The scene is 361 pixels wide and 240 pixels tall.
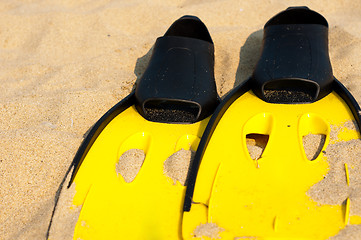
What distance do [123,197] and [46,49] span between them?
1306 millimetres

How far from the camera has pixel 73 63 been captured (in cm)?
210

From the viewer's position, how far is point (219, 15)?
7.97 feet

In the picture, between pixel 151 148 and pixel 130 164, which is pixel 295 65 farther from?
pixel 130 164

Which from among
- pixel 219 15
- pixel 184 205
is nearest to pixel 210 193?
pixel 184 205

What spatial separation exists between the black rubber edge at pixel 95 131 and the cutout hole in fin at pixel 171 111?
0.09 m

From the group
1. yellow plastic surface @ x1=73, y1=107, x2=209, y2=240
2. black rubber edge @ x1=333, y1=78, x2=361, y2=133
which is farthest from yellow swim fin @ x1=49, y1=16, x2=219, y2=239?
black rubber edge @ x1=333, y1=78, x2=361, y2=133

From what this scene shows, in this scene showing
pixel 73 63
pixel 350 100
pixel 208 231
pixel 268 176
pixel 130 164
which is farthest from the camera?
pixel 73 63

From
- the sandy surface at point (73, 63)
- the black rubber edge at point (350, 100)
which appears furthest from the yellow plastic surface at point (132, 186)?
the black rubber edge at point (350, 100)

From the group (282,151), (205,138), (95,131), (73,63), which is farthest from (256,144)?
(73,63)

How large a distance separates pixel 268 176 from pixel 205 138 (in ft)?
0.89

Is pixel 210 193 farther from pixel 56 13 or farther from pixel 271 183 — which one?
pixel 56 13

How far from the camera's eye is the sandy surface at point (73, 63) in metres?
1.43

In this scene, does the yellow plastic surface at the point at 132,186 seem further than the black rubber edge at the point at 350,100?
No

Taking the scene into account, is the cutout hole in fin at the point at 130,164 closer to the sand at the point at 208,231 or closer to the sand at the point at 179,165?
the sand at the point at 179,165
